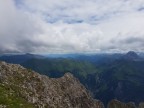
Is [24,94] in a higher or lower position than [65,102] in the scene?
higher

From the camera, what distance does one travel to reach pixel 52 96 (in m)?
152

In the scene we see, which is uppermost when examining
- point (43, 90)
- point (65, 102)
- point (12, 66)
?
point (12, 66)

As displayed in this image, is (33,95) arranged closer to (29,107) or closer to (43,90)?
(43,90)

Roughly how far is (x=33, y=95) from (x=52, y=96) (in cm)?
2782

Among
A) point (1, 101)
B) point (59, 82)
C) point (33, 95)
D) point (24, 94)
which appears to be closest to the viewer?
point (1, 101)

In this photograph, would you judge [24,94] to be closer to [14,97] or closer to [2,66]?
[14,97]

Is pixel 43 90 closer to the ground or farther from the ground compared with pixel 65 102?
farther from the ground

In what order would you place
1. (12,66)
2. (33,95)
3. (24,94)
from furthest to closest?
(12,66) < (33,95) < (24,94)

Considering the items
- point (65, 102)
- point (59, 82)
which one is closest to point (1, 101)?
point (65, 102)

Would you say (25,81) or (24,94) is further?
(25,81)

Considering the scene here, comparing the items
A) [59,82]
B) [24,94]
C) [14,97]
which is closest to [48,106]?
[24,94]

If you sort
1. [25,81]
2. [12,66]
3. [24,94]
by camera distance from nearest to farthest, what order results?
1. [24,94]
2. [25,81]
3. [12,66]

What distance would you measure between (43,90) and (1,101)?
52.2 metres

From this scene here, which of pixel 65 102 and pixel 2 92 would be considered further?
pixel 65 102
